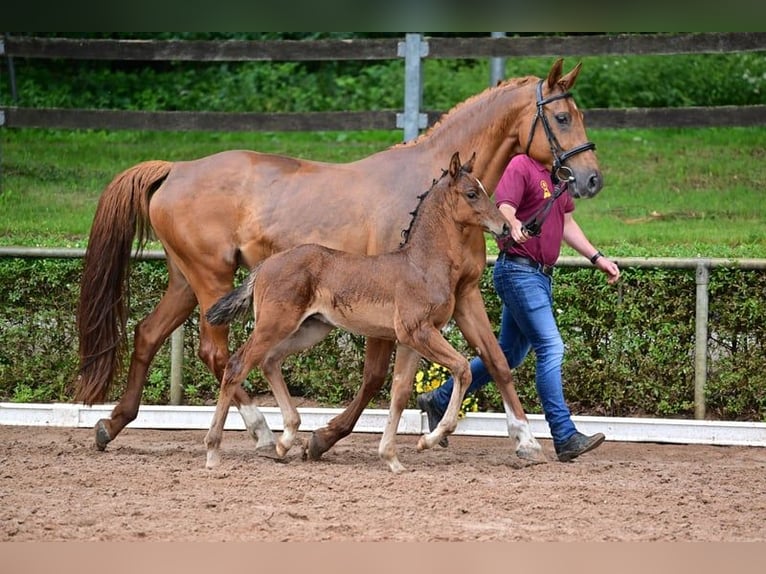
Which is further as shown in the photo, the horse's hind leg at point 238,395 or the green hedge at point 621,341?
the green hedge at point 621,341

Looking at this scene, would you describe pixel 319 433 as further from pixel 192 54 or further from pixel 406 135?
pixel 192 54

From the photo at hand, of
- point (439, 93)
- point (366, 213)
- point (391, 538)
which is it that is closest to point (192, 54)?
point (439, 93)

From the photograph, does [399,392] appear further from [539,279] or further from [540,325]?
[539,279]

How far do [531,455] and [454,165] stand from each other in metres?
1.69

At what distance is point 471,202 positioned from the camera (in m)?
6.39

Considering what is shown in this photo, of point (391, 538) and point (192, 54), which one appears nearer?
point (391, 538)

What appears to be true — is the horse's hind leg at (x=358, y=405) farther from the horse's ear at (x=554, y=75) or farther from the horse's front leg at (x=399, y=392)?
the horse's ear at (x=554, y=75)

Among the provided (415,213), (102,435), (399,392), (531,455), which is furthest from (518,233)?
(102,435)

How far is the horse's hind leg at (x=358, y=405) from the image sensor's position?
6.86 m

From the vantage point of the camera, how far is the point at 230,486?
606cm

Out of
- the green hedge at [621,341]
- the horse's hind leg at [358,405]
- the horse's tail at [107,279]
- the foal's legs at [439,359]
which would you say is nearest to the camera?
the foal's legs at [439,359]

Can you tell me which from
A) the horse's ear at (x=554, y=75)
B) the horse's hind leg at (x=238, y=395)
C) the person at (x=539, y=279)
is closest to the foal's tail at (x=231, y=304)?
the horse's hind leg at (x=238, y=395)

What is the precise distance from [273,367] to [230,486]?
36.5 inches

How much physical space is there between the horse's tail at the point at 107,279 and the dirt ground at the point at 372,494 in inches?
18.8
